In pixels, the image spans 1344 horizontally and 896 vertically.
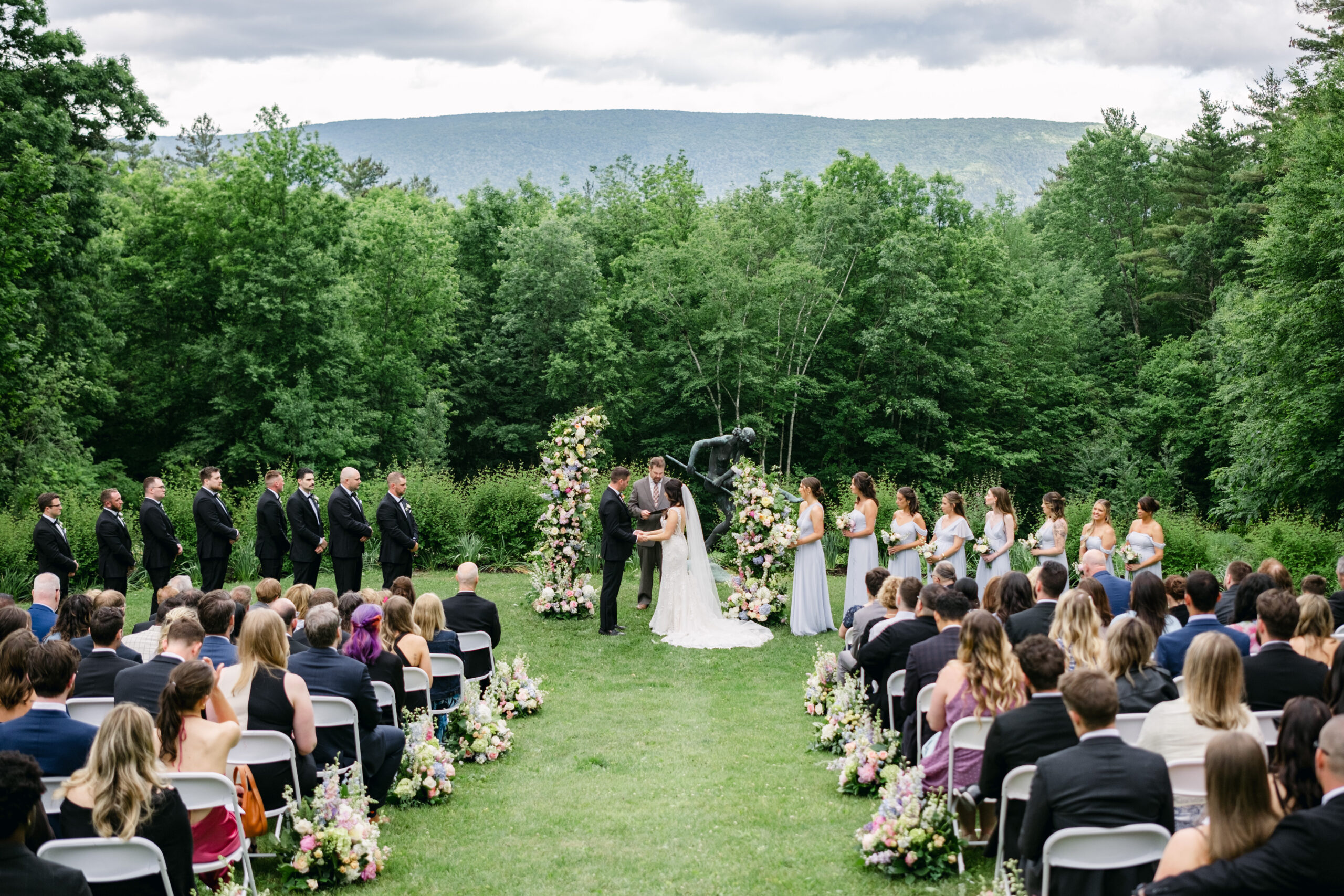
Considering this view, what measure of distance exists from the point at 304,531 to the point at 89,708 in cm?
655

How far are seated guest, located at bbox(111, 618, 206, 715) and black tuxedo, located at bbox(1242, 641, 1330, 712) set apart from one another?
585 cm

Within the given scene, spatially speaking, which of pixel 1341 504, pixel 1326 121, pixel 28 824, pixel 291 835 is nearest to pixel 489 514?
pixel 291 835

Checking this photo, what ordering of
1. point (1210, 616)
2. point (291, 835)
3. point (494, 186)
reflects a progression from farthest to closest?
point (494, 186), point (1210, 616), point (291, 835)

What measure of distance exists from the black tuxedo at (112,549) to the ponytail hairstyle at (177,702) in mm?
8079

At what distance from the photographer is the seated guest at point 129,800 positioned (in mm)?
4027

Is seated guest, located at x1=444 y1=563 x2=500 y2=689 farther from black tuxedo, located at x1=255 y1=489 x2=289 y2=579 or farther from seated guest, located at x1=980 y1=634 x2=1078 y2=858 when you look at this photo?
seated guest, located at x1=980 y1=634 x2=1078 y2=858

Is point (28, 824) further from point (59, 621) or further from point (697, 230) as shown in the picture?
point (697, 230)

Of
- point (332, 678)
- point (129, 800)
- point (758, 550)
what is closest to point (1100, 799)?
point (129, 800)

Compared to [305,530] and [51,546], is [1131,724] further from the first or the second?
[51,546]

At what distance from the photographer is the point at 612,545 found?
1270 centimetres

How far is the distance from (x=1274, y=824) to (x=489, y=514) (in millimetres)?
16882

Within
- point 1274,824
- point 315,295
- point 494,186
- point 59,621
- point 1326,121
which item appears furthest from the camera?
point 494,186

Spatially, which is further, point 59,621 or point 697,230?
point 697,230

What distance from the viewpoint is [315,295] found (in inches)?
1163
